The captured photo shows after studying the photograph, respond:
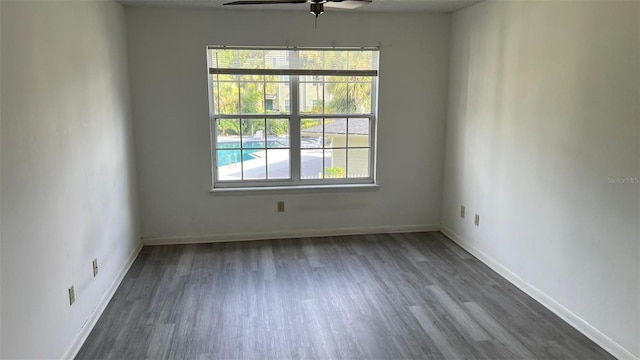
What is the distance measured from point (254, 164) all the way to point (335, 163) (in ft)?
2.75

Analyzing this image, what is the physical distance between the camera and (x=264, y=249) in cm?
427

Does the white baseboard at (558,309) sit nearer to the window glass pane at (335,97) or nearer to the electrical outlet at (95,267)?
the window glass pane at (335,97)

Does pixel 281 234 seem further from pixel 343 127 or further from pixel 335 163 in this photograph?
pixel 343 127

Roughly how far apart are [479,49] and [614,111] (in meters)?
1.63

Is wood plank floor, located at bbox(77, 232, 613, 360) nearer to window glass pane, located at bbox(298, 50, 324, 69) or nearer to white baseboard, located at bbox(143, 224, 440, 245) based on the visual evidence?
white baseboard, located at bbox(143, 224, 440, 245)

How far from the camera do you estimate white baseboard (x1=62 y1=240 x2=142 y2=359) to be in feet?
8.18

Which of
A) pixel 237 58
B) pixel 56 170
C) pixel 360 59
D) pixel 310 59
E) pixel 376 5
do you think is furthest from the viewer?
pixel 360 59

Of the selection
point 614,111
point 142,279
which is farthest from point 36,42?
point 614,111

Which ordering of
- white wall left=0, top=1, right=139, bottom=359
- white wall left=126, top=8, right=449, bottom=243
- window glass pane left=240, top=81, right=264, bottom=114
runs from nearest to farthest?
white wall left=0, top=1, right=139, bottom=359 < white wall left=126, top=8, right=449, bottom=243 < window glass pane left=240, top=81, right=264, bottom=114

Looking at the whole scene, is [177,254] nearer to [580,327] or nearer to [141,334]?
[141,334]

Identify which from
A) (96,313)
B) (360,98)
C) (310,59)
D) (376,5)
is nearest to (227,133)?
(310,59)

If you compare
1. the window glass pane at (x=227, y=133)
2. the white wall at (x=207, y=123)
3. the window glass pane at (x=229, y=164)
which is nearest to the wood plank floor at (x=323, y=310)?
the white wall at (x=207, y=123)

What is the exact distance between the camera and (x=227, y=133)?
439 cm

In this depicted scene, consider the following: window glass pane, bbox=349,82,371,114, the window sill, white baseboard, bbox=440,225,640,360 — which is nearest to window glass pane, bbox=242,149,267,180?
the window sill
